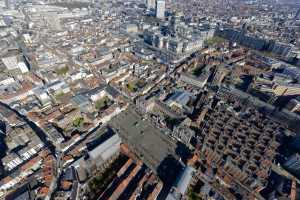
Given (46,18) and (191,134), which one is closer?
(191,134)

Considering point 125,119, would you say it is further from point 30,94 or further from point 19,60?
point 19,60

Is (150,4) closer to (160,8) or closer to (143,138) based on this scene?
(160,8)

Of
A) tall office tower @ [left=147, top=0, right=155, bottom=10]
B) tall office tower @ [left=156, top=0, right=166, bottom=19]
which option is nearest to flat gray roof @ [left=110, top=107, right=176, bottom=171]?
tall office tower @ [left=156, top=0, right=166, bottom=19]

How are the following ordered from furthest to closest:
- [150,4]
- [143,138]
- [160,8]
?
1. [150,4]
2. [160,8]
3. [143,138]

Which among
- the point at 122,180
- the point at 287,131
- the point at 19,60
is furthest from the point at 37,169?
the point at 287,131

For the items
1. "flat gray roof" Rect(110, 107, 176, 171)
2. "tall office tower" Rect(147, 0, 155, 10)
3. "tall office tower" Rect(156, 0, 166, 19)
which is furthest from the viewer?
"tall office tower" Rect(147, 0, 155, 10)

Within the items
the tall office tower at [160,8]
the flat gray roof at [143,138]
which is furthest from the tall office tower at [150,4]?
the flat gray roof at [143,138]

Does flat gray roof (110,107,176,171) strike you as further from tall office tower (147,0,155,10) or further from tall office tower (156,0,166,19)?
tall office tower (147,0,155,10)

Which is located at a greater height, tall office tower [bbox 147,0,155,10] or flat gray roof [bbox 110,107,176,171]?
tall office tower [bbox 147,0,155,10]

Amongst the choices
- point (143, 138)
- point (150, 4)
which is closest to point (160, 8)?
point (150, 4)

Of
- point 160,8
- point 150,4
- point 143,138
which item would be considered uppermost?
point 150,4

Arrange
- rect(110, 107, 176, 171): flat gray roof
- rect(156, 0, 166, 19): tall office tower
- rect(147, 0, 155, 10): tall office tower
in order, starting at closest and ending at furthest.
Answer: rect(110, 107, 176, 171): flat gray roof
rect(156, 0, 166, 19): tall office tower
rect(147, 0, 155, 10): tall office tower
